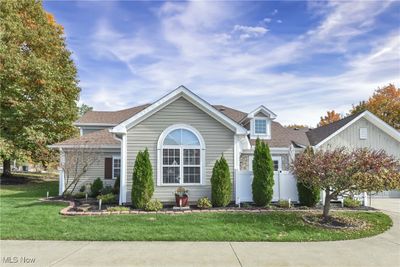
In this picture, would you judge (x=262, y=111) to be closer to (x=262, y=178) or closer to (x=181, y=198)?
(x=262, y=178)

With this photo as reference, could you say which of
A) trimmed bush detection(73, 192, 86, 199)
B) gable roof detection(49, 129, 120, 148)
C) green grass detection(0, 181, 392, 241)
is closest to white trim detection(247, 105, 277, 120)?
gable roof detection(49, 129, 120, 148)

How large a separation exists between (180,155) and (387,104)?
114 feet

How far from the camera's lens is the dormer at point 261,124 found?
59.4 feet

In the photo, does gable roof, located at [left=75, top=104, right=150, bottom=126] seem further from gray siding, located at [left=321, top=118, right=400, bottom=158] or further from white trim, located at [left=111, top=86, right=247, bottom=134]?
gray siding, located at [left=321, top=118, right=400, bottom=158]

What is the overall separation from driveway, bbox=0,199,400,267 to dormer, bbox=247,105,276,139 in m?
10.9

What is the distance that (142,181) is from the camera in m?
11.4

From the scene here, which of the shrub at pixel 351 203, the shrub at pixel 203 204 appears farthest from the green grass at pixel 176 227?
the shrub at pixel 351 203

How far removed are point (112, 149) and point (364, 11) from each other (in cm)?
1406

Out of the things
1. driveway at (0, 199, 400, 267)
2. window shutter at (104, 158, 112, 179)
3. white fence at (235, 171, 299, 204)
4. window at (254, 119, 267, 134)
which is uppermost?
window at (254, 119, 267, 134)

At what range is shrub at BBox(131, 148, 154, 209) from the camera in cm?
1130

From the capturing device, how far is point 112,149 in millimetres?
17172

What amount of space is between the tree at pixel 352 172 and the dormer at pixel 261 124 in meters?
8.41

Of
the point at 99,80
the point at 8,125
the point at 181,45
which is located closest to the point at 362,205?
the point at 181,45

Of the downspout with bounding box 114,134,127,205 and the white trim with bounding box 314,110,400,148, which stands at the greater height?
the white trim with bounding box 314,110,400,148
